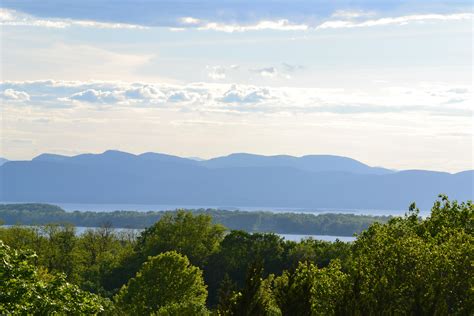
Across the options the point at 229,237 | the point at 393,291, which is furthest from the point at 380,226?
the point at 229,237

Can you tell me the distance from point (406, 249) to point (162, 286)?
1703 inches

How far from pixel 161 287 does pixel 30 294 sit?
50423 mm

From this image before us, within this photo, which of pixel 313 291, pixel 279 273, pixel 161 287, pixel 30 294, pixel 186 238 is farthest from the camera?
pixel 186 238

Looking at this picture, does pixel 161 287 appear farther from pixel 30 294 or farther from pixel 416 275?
pixel 30 294

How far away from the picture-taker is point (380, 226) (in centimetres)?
5962

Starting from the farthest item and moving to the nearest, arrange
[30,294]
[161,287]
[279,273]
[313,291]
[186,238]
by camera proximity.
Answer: [186,238] < [279,273] < [161,287] < [313,291] < [30,294]

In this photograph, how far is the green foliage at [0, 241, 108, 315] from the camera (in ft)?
116

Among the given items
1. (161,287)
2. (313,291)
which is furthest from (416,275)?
(161,287)

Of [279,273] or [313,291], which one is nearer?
[313,291]

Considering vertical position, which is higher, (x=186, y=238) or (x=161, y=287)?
(x=186, y=238)

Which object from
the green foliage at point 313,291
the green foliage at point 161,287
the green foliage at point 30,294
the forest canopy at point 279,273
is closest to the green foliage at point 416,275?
the forest canopy at point 279,273

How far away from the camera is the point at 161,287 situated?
85.8m

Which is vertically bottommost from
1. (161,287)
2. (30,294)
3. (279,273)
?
(161,287)

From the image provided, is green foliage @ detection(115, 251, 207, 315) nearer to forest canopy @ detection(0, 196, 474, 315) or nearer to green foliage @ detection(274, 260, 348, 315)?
forest canopy @ detection(0, 196, 474, 315)
